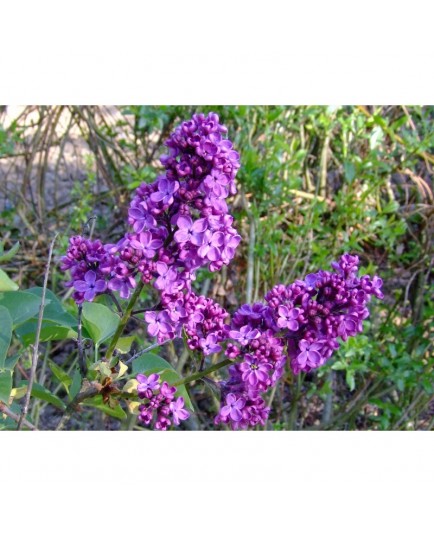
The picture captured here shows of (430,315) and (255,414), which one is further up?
(255,414)

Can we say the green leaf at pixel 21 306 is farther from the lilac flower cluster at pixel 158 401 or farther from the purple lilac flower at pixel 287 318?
the purple lilac flower at pixel 287 318

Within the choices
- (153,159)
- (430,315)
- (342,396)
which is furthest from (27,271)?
(430,315)

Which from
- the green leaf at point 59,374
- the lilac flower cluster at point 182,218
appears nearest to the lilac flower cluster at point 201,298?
the lilac flower cluster at point 182,218

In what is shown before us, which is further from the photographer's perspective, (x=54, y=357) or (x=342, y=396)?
(x=54, y=357)

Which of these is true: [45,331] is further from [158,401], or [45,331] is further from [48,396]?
[158,401]

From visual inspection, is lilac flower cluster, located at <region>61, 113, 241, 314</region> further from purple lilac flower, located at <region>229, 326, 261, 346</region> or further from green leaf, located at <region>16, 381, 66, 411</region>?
green leaf, located at <region>16, 381, 66, 411</region>

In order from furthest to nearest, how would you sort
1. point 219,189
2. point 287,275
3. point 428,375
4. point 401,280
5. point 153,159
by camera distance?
1. point 401,280
2. point 153,159
3. point 287,275
4. point 428,375
5. point 219,189

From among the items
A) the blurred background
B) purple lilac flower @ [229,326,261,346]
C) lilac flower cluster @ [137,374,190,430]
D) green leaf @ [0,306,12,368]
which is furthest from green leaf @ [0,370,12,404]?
the blurred background

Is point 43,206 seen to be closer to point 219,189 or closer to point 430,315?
point 430,315

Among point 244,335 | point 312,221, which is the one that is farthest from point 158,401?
point 312,221
